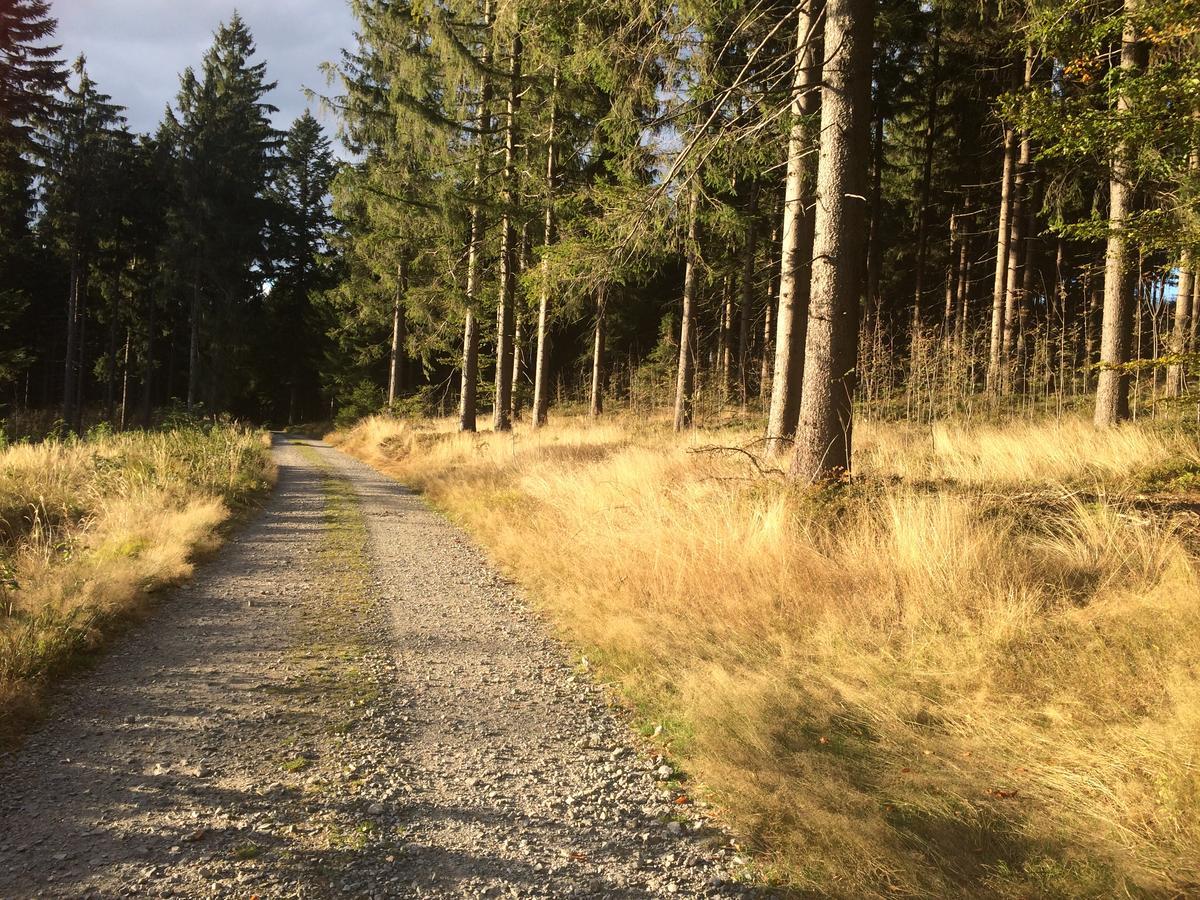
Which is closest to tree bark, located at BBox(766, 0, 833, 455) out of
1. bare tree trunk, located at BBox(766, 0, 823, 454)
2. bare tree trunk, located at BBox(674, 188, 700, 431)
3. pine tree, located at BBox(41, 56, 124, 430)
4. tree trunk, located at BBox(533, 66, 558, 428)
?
bare tree trunk, located at BBox(766, 0, 823, 454)

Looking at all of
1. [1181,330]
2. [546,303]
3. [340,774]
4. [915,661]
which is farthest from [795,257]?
[546,303]

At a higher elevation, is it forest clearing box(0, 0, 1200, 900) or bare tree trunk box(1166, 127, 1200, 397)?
bare tree trunk box(1166, 127, 1200, 397)

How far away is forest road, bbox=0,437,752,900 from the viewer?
8.20ft

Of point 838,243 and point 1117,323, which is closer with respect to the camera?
point 838,243

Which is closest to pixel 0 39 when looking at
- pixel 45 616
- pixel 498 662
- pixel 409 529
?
pixel 409 529

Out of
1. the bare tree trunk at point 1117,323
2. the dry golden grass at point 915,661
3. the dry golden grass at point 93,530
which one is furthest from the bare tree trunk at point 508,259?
the bare tree trunk at point 1117,323

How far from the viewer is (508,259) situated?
738 inches

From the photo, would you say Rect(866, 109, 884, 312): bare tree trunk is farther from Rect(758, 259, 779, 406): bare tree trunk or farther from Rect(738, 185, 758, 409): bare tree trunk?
Rect(738, 185, 758, 409): bare tree trunk

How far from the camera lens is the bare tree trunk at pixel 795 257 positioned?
320 inches

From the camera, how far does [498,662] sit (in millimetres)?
4688

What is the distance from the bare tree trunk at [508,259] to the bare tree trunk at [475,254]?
1.94ft

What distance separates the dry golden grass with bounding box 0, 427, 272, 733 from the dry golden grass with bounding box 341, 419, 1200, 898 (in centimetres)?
325

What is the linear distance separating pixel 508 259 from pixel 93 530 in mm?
12821

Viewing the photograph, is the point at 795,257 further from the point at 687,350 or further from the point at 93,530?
the point at 93,530
